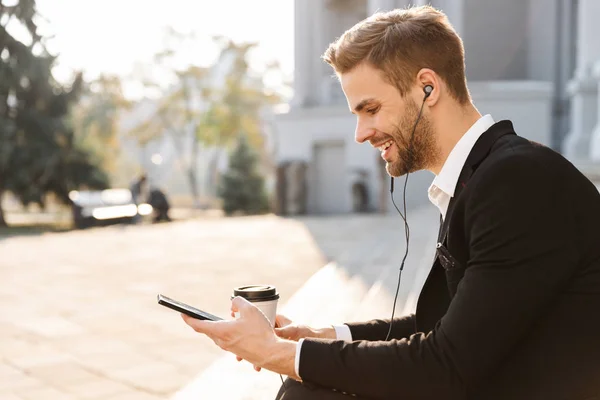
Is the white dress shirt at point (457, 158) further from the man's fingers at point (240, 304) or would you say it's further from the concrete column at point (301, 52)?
the concrete column at point (301, 52)

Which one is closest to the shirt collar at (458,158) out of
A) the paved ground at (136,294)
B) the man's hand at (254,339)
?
the man's hand at (254,339)

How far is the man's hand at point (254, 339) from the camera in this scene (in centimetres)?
176

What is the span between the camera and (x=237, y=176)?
29.2 meters

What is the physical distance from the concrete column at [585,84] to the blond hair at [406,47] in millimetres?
7240

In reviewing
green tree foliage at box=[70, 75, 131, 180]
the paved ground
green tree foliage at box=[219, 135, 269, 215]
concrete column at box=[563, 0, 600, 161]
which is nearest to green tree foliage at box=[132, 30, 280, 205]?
green tree foliage at box=[70, 75, 131, 180]

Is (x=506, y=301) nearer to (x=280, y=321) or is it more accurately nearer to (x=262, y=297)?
(x=262, y=297)

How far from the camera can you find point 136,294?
6.72 m

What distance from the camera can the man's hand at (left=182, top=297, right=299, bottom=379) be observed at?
1.76 m

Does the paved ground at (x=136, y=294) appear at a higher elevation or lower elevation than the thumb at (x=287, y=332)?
lower

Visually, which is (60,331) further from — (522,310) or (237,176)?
(237,176)

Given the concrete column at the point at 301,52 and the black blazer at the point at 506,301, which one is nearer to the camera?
the black blazer at the point at 506,301

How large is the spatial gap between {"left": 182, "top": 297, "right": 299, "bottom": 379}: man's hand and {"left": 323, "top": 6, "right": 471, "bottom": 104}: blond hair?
2.33 feet

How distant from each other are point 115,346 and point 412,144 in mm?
3486

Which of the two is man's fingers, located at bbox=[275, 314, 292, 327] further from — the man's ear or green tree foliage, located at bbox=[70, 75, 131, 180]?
green tree foliage, located at bbox=[70, 75, 131, 180]
